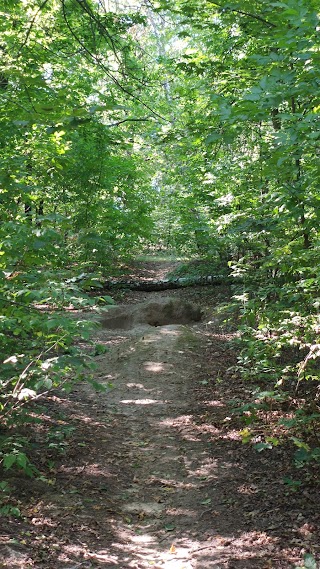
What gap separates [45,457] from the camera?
4863 millimetres

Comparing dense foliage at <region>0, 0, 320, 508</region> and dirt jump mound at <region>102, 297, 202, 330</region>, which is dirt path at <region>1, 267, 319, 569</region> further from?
dirt jump mound at <region>102, 297, 202, 330</region>

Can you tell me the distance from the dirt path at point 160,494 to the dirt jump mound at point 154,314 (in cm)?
395

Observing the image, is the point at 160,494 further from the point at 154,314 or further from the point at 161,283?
the point at 161,283

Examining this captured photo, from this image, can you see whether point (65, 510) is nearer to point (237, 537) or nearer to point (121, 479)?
point (121, 479)

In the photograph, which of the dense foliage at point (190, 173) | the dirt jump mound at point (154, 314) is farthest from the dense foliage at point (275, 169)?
the dirt jump mound at point (154, 314)

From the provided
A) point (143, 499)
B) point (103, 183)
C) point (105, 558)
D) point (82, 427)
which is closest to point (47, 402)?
point (82, 427)

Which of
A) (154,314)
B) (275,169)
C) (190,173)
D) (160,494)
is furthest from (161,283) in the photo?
(275,169)

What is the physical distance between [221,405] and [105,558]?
3.44m

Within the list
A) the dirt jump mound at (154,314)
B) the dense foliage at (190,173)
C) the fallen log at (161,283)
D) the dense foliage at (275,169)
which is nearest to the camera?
the dense foliage at (275,169)

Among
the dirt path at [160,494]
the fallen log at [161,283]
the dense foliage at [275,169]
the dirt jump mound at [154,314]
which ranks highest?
the dense foliage at [275,169]

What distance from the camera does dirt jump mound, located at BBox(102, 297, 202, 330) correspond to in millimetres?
11641

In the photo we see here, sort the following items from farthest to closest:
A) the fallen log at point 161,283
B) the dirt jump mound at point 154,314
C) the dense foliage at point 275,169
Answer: the fallen log at point 161,283
the dirt jump mound at point 154,314
the dense foliage at point 275,169

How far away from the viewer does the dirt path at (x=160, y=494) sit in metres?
3.46

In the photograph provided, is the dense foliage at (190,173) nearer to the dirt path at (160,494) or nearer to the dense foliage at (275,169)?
the dense foliage at (275,169)
